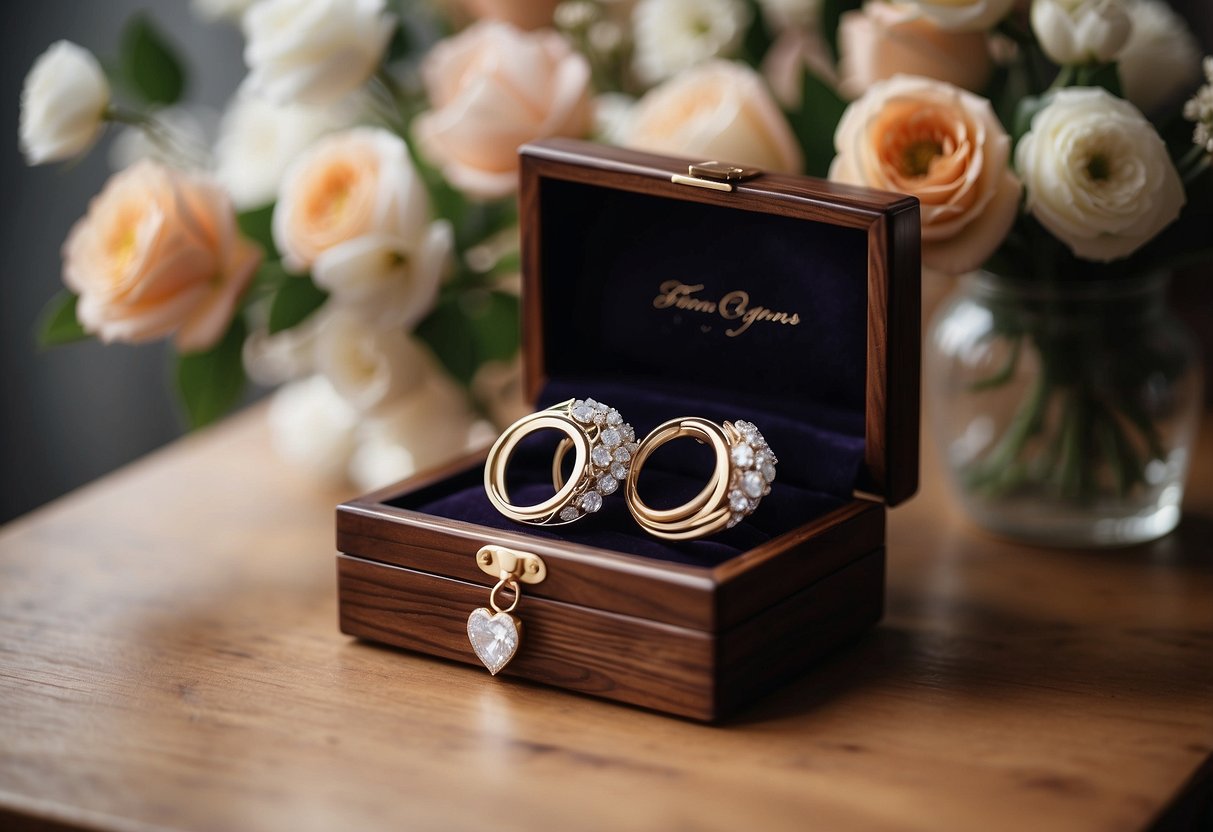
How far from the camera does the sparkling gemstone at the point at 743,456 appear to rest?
952mm

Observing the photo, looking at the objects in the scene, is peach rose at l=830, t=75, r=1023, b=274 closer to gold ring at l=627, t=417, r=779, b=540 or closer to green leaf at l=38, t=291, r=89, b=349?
gold ring at l=627, t=417, r=779, b=540

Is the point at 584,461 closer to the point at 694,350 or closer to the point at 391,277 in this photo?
the point at 694,350

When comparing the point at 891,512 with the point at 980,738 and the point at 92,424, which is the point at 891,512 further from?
the point at 92,424

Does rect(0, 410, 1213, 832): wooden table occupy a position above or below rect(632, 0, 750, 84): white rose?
below

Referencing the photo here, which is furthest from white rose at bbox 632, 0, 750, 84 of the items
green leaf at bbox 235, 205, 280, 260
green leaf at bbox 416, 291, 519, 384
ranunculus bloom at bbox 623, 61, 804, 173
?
green leaf at bbox 235, 205, 280, 260

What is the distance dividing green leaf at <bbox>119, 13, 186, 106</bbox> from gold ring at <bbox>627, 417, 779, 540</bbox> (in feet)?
2.32

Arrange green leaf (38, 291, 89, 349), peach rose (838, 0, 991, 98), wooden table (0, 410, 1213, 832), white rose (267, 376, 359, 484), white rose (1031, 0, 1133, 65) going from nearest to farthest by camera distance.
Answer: wooden table (0, 410, 1213, 832) < white rose (1031, 0, 1133, 65) < peach rose (838, 0, 991, 98) < green leaf (38, 291, 89, 349) < white rose (267, 376, 359, 484)

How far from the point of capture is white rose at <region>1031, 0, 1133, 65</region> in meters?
1.05

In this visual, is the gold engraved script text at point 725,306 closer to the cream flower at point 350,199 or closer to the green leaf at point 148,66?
the cream flower at point 350,199

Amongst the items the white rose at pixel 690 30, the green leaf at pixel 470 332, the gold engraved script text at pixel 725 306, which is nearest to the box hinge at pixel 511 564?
the gold engraved script text at pixel 725 306

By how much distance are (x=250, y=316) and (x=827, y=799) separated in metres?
0.82

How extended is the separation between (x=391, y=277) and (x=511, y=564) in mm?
381

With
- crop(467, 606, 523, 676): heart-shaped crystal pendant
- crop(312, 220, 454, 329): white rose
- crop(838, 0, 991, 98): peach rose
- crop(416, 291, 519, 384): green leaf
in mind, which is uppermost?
crop(838, 0, 991, 98): peach rose

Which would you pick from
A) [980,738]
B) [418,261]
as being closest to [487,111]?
[418,261]
